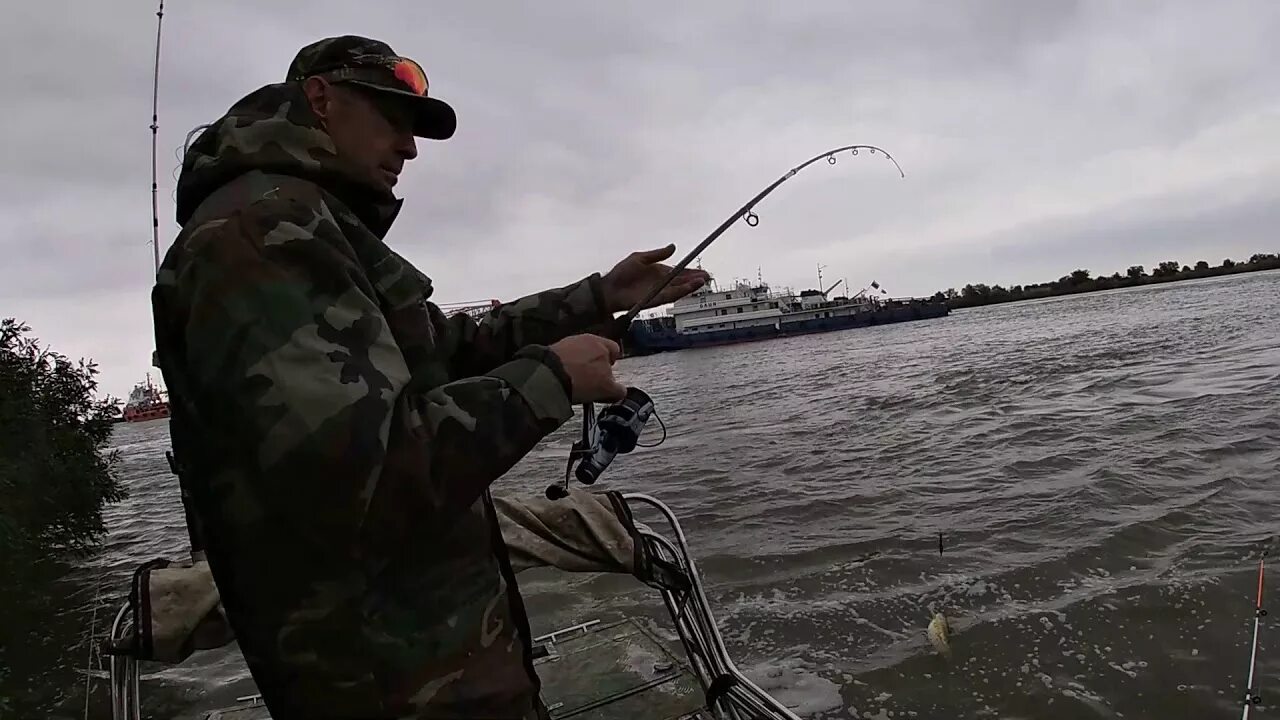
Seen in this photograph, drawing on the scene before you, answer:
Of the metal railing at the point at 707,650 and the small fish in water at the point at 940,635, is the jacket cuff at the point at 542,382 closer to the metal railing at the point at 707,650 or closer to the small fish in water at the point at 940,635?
the metal railing at the point at 707,650

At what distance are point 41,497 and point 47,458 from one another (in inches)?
34.8

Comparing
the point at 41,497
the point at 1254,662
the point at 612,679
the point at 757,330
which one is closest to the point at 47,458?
the point at 41,497

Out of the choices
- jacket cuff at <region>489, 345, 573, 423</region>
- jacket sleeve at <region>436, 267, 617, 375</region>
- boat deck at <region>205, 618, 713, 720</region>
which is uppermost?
jacket sleeve at <region>436, 267, 617, 375</region>

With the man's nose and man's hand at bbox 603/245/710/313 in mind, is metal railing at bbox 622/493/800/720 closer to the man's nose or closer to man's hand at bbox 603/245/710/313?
man's hand at bbox 603/245/710/313

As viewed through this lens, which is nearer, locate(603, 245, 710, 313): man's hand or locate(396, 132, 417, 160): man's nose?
locate(396, 132, 417, 160): man's nose

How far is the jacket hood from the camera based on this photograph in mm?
1570

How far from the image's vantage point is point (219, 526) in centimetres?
141

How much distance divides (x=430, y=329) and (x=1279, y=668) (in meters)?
6.20

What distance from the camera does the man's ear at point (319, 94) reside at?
5.75 ft

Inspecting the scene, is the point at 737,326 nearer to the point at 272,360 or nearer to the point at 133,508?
the point at 133,508

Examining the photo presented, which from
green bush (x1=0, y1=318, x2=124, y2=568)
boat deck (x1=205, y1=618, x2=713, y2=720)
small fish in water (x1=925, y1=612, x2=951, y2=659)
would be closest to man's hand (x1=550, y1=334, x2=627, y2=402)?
boat deck (x1=205, y1=618, x2=713, y2=720)

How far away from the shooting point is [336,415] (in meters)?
1.29

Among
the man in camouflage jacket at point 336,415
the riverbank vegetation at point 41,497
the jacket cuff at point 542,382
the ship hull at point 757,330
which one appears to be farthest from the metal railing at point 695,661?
the ship hull at point 757,330

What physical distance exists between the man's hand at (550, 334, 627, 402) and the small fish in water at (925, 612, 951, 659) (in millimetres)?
5143
